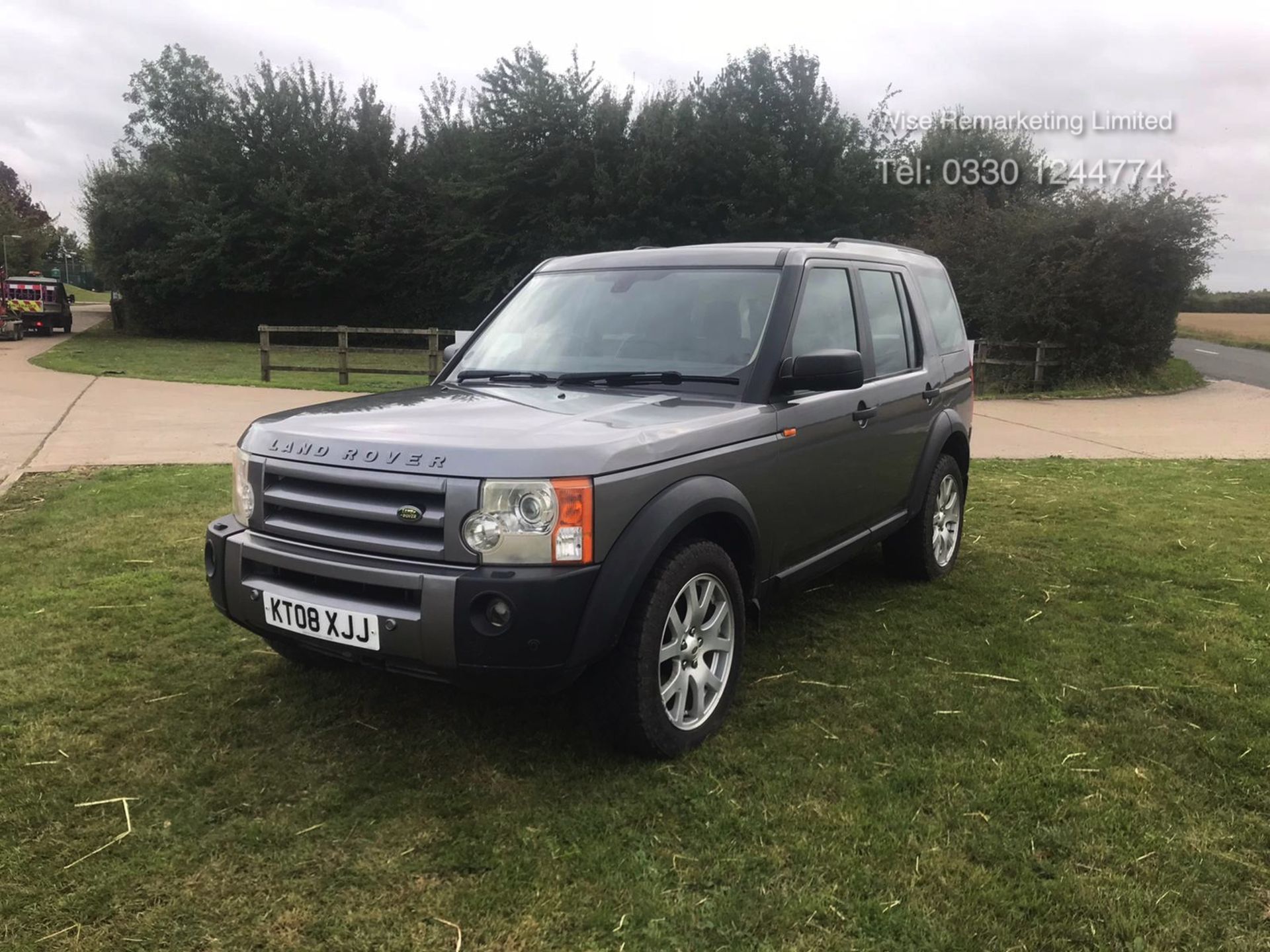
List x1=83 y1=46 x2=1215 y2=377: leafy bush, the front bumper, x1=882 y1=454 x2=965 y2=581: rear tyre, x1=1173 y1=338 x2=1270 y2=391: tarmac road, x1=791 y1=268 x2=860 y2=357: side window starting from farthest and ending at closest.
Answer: x1=83 y1=46 x2=1215 y2=377: leafy bush → x1=1173 y1=338 x2=1270 y2=391: tarmac road → x1=882 y1=454 x2=965 y2=581: rear tyre → x1=791 y1=268 x2=860 y2=357: side window → the front bumper

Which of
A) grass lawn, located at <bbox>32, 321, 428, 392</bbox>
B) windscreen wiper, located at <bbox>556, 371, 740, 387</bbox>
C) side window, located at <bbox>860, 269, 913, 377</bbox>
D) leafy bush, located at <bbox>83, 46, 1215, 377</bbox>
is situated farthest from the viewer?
leafy bush, located at <bbox>83, 46, 1215, 377</bbox>

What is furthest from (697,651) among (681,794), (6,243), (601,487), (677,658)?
(6,243)

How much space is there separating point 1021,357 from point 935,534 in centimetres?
1402

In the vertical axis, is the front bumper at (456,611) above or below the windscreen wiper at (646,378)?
below

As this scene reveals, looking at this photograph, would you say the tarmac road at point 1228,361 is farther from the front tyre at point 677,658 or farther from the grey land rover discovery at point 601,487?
the front tyre at point 677,658

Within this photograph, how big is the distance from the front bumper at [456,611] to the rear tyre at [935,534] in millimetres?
2960

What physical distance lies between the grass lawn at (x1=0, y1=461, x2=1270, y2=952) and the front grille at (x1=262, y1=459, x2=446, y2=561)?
0.83 m

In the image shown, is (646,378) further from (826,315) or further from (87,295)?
(87,295)

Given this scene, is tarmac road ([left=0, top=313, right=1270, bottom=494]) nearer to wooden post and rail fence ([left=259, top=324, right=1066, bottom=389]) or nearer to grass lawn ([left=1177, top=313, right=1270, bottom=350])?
wooden post and rail fence ([left=259, top=324, right=1066, bottom=389])

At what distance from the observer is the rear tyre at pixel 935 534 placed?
525 centimetres

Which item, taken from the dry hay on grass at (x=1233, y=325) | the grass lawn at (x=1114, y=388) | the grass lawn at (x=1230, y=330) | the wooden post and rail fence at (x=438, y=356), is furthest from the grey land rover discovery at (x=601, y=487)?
the dry hay on grass at (x=1233, y=325)

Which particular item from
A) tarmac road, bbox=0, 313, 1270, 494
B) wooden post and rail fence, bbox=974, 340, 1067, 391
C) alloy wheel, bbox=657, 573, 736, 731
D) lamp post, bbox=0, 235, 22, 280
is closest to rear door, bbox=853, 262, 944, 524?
alloy wheel, bbox=657, 573, 736, 731

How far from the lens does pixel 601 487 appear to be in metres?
2.86

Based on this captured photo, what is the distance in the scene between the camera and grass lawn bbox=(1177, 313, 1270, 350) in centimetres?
3117
